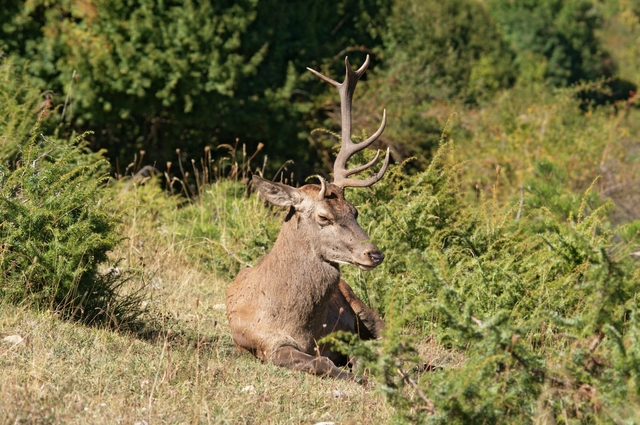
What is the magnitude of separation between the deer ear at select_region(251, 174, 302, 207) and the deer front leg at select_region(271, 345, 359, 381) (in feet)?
3.47

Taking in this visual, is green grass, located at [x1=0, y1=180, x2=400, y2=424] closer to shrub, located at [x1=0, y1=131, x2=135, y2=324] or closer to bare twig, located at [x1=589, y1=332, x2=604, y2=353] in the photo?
shrub, located at [x1=0, y1=131, x2=135, y2=324]

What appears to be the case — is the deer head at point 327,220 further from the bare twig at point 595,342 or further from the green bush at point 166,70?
the green bush at point 166,70

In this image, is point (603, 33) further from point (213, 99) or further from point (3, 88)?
point (3, 88)

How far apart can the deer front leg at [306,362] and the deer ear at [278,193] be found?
1058 millimetres

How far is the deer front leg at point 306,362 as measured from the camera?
21.6 ft

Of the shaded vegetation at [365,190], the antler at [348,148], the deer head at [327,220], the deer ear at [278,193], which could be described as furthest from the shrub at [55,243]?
the antler at [348,148]

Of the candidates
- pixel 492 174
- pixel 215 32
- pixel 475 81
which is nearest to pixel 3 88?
pixel 215 32

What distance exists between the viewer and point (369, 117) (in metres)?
17.6

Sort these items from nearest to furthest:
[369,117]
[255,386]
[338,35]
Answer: [255,386]
[369,117]
[338,35]

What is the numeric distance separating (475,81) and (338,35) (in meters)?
4.08

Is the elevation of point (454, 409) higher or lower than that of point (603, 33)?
lower

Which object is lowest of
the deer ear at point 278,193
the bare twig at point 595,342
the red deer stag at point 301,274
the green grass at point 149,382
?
the green grass at point 149,382

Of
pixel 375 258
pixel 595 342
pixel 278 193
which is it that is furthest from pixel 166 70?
pixel 595 342

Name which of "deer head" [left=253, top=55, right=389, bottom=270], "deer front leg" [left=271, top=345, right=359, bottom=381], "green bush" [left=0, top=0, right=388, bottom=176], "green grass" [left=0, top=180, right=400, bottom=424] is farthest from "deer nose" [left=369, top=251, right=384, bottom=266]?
"green bush" [left=0, top=0, right=388, bottom=176]
